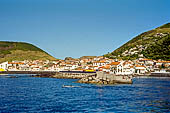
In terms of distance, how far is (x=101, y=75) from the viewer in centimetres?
8800

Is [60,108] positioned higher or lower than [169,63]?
lower

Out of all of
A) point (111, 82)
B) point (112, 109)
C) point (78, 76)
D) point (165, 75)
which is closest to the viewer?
point (112, 109)

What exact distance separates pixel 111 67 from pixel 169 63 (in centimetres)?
4934

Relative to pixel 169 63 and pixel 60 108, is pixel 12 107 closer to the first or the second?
pixel 60 108

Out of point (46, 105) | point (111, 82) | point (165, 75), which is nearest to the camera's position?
point (46, 105)

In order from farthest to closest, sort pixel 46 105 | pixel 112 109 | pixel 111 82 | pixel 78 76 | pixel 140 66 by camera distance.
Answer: pixel 140 66, pixel 78 76, pixel 111 82, pixel 46 105, pixel 112 109

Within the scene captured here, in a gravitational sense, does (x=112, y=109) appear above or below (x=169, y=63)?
below

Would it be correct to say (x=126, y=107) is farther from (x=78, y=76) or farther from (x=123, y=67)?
(x=123, y=67)

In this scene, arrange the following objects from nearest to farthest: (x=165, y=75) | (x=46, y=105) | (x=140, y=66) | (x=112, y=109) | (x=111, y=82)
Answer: (x=112, y=109)
(x=46, y=105)
(x=111, y=82)
(x=165, y=75)
(x=140, y=66)

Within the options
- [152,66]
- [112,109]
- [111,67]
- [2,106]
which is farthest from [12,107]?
[152,66]

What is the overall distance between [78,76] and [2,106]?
9066 cm

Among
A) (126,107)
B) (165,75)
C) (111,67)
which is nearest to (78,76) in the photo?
(111,67)

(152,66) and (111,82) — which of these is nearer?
(111,82)

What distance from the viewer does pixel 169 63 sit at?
188 metres
